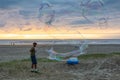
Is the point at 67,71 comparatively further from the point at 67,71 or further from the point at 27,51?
the point at 27,51

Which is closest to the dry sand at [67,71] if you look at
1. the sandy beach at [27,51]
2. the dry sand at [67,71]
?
the dry sand at [67,71]

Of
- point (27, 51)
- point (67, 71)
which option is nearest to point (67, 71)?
point (67, 71)

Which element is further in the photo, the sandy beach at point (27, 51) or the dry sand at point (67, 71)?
the sandy beach at point (27, 51)

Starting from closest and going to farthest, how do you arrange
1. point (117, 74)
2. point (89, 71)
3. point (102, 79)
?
point (102, 79), point (117, 74), point (89, 71)

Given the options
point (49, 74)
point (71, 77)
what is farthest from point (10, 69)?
point (71, 77)

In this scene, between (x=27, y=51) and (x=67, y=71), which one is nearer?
(x=67, y=71)

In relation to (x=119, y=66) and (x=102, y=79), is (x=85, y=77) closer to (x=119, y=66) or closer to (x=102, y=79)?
(x=102, y=79)

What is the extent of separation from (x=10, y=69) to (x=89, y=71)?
4.85 m

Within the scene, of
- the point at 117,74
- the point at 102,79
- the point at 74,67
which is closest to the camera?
the point at 102,79

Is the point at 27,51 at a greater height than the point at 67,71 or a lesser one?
greater

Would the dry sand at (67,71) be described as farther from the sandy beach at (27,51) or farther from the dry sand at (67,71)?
the sandy beach at (27,51)

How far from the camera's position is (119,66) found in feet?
76.5

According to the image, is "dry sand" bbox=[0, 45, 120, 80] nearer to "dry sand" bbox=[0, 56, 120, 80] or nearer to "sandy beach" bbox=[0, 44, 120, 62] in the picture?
"dry sand" bbox=[0, 56, 120, 80]

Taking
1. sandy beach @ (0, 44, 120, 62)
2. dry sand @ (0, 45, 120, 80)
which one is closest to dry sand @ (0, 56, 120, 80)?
dry sand @ (0, 45, 120, 80)
